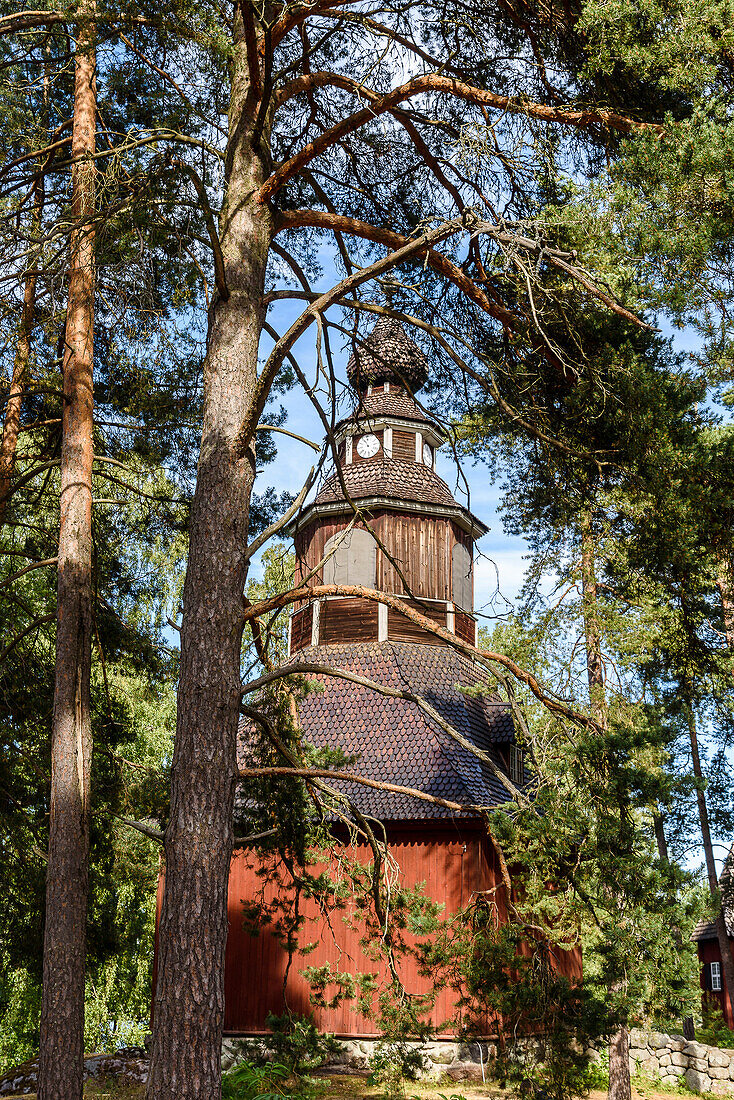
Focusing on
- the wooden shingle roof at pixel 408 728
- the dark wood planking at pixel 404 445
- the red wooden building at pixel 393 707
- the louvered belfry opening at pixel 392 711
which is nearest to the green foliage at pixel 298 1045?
the louvered belfry opening at pixel 392 711

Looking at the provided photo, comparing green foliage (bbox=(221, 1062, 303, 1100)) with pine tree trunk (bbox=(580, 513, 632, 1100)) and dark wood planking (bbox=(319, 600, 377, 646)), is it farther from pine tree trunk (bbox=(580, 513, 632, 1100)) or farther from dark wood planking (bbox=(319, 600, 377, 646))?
dark wood planking (bbox=(319, 600, 377, 646))

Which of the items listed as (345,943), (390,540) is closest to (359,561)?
(390,540)

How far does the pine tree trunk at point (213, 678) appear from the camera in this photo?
475cm

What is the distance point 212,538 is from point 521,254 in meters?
3.32

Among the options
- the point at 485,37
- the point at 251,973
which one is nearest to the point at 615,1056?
the point at 251,973

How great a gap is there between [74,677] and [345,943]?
8.35 metres

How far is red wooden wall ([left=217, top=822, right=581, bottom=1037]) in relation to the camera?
13.6 metres

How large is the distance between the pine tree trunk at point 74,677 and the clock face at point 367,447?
1135cm

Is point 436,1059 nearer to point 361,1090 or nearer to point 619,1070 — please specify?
point 361,1090

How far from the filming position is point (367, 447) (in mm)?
20078

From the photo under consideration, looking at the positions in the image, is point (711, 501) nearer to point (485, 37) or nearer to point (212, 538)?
point (212, 538)

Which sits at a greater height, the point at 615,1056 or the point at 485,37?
the point at 485,37

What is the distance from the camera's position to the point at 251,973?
47.8 feet

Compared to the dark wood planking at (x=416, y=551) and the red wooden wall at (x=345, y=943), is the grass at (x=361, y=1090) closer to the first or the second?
the red wooden wall at (x=345, y=943)
